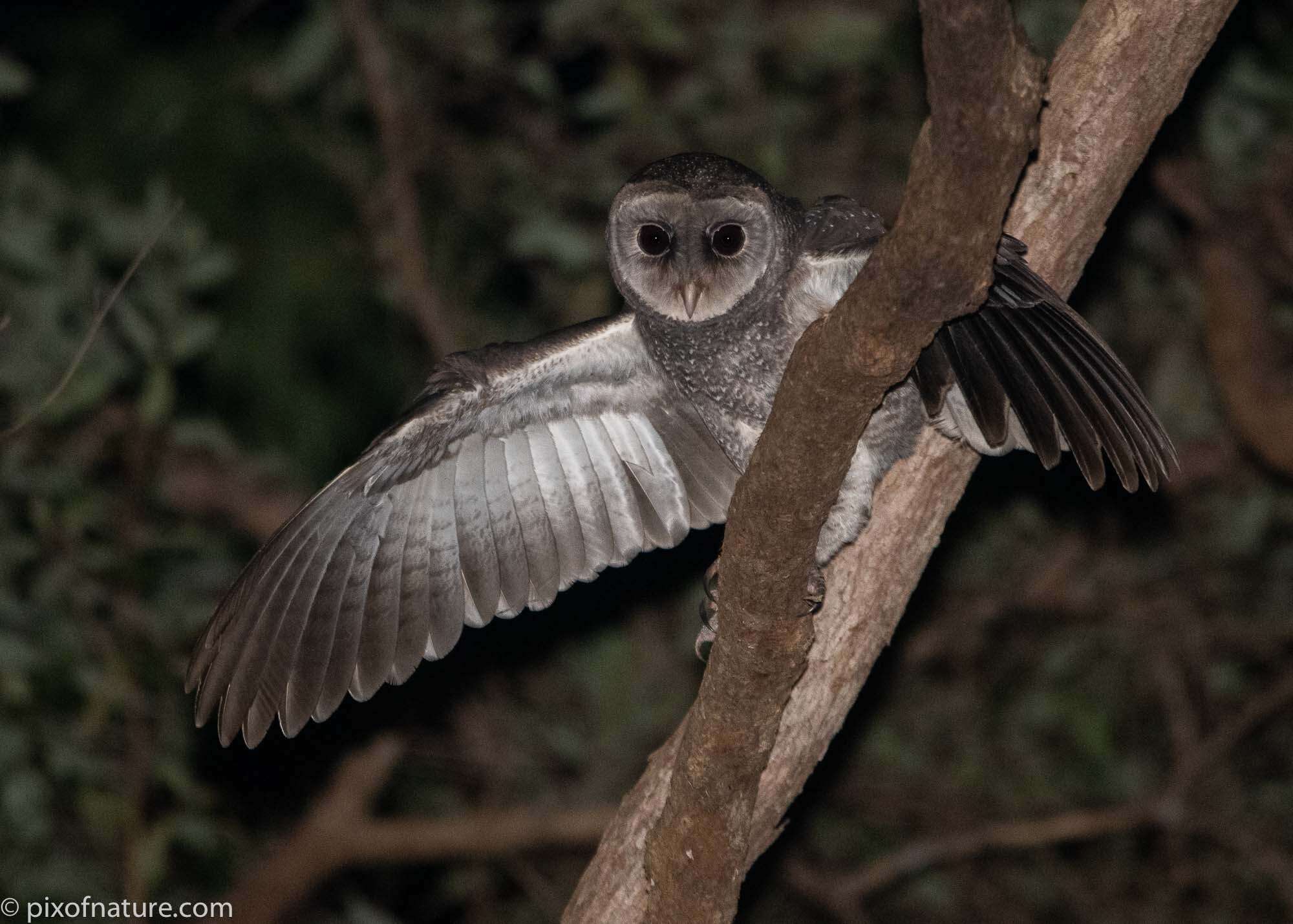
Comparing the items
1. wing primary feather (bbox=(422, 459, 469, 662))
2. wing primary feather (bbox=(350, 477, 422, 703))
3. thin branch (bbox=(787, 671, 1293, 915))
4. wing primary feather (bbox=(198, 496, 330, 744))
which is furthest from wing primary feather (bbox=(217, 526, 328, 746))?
thin branch (bbox=(787, 671, 1293, 915))

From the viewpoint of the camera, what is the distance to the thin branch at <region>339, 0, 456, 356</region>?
18.2 ft

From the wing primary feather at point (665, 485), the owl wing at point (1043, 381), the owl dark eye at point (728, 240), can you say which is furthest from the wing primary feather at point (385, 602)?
the owl wing at point (1043, 381)

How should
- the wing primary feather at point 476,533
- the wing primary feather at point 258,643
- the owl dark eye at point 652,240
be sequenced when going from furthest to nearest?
1. the wing primary feather at point 476,533
2. the owl dark eye at point 652,240
3. the wing primary feather at point 258,643

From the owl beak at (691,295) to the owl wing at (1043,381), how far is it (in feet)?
2.79

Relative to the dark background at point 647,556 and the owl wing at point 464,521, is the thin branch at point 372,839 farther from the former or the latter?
the owl wing at point 464,521

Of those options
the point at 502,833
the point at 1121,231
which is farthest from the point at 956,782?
the point at 1121,231

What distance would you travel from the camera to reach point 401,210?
571cm

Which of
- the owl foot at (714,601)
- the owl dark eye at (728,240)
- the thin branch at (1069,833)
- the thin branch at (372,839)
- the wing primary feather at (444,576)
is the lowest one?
the thin branch at (1069,833)

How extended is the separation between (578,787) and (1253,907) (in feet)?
9.96

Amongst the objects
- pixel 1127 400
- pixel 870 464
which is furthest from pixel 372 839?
pixel 1127 400

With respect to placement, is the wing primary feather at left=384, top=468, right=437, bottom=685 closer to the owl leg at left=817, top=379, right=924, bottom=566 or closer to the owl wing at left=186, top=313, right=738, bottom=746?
the owl wing at left=186, top=313, right=738, bottom=746

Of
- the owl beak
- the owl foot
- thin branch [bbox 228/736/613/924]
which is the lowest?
thin branch [bbox 228/736/613/924]

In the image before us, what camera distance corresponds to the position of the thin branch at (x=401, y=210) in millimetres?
5559

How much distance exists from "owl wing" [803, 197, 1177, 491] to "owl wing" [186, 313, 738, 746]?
1283 mm
